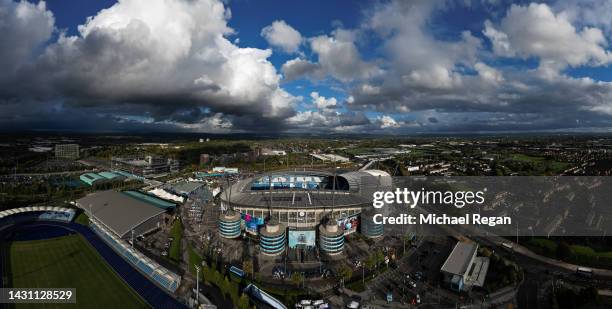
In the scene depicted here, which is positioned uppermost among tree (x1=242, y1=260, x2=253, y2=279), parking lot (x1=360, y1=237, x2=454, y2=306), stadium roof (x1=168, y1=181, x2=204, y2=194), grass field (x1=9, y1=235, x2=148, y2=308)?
stadium roof (x1=168, y1=181, x2=204, y2=194)

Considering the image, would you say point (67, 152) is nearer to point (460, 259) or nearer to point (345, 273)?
point (345, 273)

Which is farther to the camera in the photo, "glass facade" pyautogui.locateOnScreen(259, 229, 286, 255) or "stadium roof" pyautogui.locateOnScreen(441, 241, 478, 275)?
"glass facade" pyautogui.locateOnScreen(259, 229, 286, 255)

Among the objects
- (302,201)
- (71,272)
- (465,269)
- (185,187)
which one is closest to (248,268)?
(302,201)

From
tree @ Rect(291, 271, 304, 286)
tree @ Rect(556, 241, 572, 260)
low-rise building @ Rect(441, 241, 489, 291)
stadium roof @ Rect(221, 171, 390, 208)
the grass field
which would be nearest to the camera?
the grass field

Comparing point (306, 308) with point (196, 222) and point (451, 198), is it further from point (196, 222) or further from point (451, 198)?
point (451, 198)

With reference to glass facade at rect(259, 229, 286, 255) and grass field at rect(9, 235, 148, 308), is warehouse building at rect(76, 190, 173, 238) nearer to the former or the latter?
grass field at rect(9, 235, 148, 308)

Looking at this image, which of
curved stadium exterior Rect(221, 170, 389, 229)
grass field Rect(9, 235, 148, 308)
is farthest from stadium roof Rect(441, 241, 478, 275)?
grass field Rect(9, 235, 148, 308)

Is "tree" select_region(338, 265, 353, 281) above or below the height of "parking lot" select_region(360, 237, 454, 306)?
above
